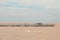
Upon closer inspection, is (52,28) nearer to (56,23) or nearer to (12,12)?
(56,23)

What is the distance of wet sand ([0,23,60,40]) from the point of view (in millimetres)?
1133

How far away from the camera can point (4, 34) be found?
1134 mm

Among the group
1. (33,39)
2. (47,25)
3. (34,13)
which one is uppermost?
(34,13)

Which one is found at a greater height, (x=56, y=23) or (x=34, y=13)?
(x=34, y=13)

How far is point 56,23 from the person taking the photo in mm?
1168

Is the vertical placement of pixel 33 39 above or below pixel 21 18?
below

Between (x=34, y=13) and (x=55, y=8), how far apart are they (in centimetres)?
23

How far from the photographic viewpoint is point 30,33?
1.15 meters

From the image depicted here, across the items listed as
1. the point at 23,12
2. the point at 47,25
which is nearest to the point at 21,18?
the point at 23,12

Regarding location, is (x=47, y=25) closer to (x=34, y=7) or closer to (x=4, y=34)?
(x=34, y=7)

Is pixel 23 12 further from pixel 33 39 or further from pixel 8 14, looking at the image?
pixel 33 39

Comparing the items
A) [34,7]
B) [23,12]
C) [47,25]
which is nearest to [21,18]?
[23,12]

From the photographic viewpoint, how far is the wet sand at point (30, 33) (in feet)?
3.72

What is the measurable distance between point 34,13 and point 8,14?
0.27 meters
